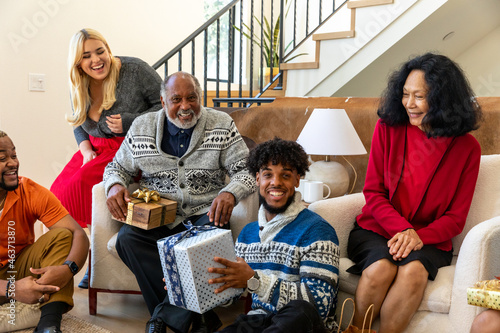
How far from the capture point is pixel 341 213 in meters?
2.10

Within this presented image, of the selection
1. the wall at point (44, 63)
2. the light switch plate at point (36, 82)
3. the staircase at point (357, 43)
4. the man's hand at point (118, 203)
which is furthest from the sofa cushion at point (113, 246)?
the staircase at point (357, 43)

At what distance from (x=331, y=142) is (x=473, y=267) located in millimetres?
1018

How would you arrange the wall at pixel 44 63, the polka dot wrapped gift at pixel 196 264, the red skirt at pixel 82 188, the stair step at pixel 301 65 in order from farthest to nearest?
the stair step at pixel 301 65 < the wall at pixel 44 63 < the red skirt at pixel 82 188 < the polka dot wrapped gift at pixel 196 264

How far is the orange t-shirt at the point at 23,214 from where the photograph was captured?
6.87 feet

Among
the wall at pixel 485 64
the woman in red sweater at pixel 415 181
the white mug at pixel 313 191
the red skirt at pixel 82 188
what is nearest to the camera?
the woman in red sweater at pixel 415 181

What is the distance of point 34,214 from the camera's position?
7.13 feet

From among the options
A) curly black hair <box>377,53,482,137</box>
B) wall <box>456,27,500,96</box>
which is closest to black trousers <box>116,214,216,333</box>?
curly black hair <box>377,53,482,137</box>

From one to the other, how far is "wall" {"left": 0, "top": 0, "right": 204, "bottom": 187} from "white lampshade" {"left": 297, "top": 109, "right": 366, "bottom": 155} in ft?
7.83

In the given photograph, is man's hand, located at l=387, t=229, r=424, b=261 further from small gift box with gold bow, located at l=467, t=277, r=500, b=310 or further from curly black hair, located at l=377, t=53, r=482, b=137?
curly black hair, located at l=377, t=53, r=482, b=137

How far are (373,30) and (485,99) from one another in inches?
61.1

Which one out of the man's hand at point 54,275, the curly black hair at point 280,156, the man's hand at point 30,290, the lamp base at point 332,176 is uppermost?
the curly black hair at point 280,156

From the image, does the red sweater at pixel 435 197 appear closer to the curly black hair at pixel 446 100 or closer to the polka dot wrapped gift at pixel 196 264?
the curly black hair at pixel 446 100

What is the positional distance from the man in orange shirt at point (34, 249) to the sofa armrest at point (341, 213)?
0.99m

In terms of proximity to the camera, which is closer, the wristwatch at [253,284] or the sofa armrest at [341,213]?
the wristwatch at [253,284]
